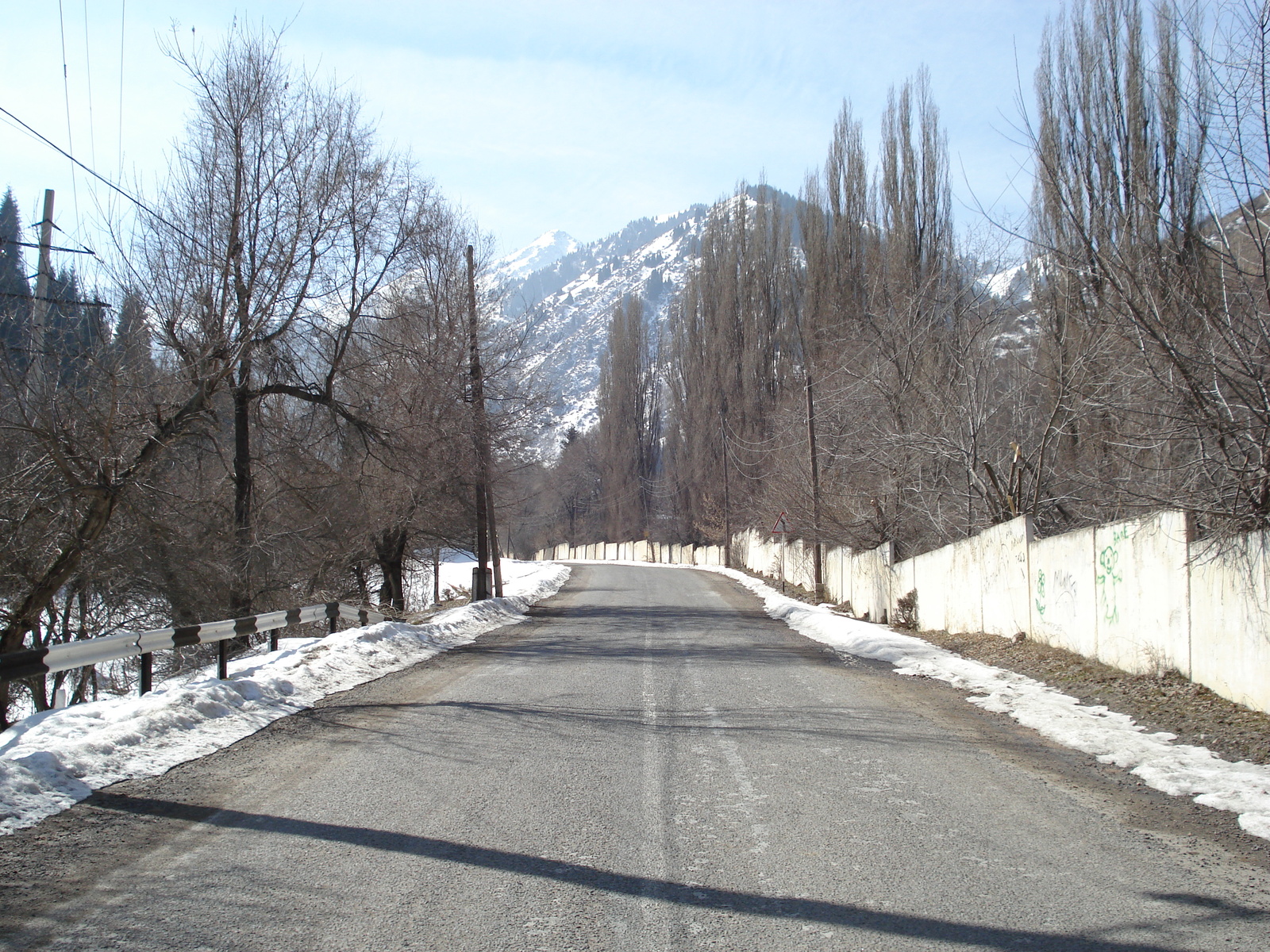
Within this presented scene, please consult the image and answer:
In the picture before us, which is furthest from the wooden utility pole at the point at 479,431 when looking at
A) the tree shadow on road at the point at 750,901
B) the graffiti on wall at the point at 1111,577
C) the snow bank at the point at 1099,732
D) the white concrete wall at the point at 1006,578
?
the tree shadow on road at the point at 750,901

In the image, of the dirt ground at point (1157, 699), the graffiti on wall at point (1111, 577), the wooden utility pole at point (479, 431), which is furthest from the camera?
the wooden utility pole at point (479, 431)

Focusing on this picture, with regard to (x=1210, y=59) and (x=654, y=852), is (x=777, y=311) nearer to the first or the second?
(x=1210, y=59)

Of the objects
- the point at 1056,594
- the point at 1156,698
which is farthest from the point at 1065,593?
the point at 1156,698

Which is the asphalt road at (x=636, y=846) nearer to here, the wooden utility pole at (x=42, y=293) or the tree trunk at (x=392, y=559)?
the wooden utility pole at (x=42, y=293)

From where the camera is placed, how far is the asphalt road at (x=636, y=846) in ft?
12.0

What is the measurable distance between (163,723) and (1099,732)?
761 centimetres

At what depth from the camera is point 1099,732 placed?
7.47m

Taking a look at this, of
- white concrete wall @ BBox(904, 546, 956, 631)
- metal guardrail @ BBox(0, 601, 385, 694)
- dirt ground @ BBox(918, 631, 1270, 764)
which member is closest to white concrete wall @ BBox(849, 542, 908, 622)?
white concrete wall @ BBox(904, 546, 956, 631)

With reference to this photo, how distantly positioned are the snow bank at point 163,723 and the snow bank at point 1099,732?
22.1 ft

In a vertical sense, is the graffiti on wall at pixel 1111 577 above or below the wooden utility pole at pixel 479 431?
below

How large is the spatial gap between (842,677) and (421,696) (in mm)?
4968

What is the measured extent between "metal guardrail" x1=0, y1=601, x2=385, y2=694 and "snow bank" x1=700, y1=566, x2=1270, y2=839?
7.93 meters

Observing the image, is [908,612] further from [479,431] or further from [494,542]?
[494,542]

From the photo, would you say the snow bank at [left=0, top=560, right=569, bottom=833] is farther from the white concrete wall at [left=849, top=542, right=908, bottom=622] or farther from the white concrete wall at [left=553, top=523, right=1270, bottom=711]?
the white concrete wall at [left=849, top=542, right=908, bottom=622]
